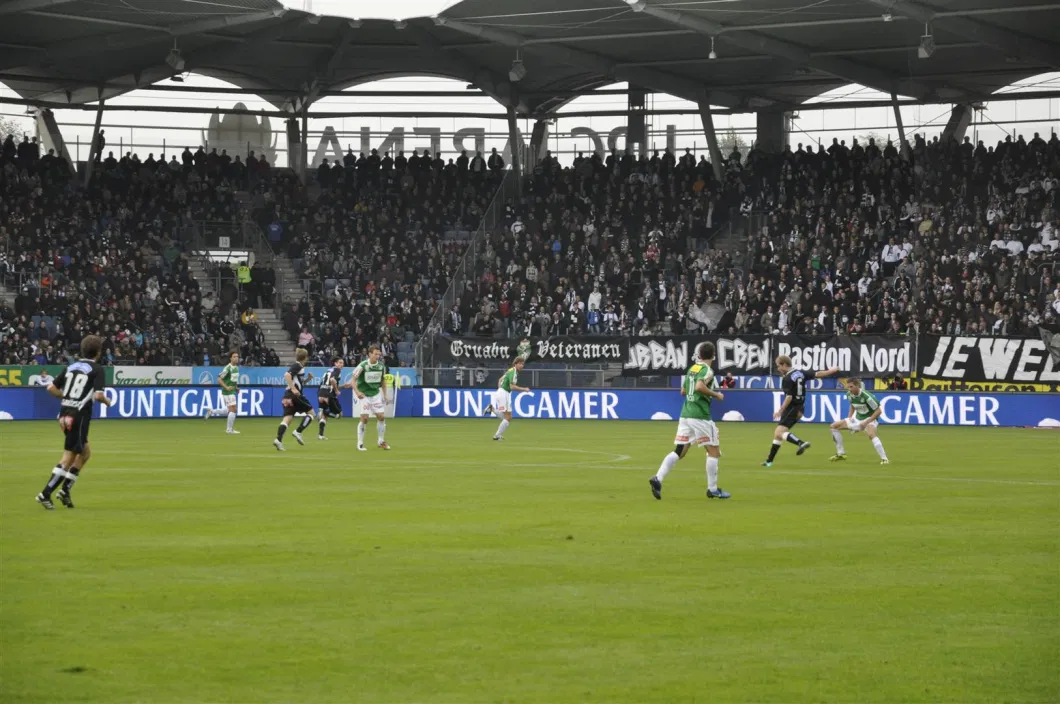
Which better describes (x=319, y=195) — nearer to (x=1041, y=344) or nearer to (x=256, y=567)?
(x=1041, y=344)

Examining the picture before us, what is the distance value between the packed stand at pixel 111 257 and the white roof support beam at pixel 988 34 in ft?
87.2

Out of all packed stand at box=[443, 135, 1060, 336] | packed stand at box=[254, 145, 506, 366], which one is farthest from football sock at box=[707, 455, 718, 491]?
packed stand at box=[254, 145, 506, 366]

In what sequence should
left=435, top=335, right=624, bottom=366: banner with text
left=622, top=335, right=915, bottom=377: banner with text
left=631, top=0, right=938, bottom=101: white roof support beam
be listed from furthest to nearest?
left=435, top=335, right=624, bottom=366: banner with text, left=631, top=0, right=938, bottom=101: white roof support beam, left=622, top=335, right=915, bottom=377: banner with text

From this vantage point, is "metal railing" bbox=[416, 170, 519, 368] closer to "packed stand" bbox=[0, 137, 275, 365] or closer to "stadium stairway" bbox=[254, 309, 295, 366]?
"stadium stairway" bbox=[254, 309, 295, 366]

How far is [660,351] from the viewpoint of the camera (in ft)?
169

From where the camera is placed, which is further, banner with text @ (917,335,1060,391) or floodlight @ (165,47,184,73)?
floodlight @ (165,47,184,73)

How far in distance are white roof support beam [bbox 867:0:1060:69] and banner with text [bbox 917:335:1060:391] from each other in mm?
11005

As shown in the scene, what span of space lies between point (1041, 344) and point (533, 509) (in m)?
31.1

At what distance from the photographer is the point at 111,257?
58531 millimetres

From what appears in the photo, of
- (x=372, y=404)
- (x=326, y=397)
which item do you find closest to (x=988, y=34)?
(x=326, y=397)

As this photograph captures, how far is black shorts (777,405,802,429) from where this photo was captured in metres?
27.8

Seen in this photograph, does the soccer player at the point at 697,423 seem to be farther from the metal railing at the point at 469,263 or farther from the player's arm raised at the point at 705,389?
the metal railing at the point at 469,263

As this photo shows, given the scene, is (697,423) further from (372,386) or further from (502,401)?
(502,401)

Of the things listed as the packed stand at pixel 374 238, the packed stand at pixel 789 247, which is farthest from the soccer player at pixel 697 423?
the packed stand at pixel 374 238
